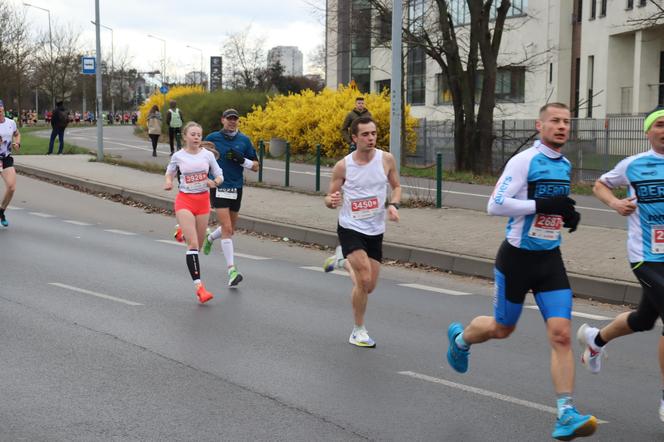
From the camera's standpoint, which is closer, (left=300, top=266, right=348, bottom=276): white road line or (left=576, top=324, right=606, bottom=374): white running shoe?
(left=576, top=324, right=606, bottom=374): white running shoe

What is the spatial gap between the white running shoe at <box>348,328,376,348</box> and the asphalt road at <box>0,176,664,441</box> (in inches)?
3.1

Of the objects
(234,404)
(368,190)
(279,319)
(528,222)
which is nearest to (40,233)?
(279,319)

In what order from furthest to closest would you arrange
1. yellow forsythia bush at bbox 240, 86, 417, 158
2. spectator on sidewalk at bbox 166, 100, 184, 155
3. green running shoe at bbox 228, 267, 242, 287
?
yellow forsythia bush at bbox 240, 86, 417, 158 < spectator on sidewalk at bbox 166, 100, 184, 155 < green running shoe at bbox 228, 267, 242, 287

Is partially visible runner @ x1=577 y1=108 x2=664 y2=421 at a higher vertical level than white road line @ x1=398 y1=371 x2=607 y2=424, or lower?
higher

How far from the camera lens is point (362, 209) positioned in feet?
23.9

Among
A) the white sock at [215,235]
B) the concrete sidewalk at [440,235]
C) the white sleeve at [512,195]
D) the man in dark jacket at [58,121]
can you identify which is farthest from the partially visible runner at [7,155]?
the man in dark jacket at [58,121]

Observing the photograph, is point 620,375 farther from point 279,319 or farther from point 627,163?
point 279,319

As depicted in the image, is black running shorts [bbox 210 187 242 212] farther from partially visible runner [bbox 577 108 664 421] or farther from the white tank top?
partially visible runner [bbox 577 108 664 421]

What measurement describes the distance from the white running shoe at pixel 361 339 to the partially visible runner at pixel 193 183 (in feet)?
8.74

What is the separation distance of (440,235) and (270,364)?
7036mm

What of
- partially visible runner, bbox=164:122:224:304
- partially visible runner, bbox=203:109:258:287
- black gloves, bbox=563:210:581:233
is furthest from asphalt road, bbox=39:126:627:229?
black gloves, bbox=563:210:581:233

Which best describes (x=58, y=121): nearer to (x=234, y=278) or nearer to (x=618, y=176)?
(x=234, y=278)

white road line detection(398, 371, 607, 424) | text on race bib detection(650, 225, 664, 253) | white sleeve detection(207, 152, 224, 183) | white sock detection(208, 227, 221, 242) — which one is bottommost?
white road line detection(398, 371, 607, 424)

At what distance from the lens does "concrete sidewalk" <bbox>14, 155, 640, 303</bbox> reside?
1020 cm
